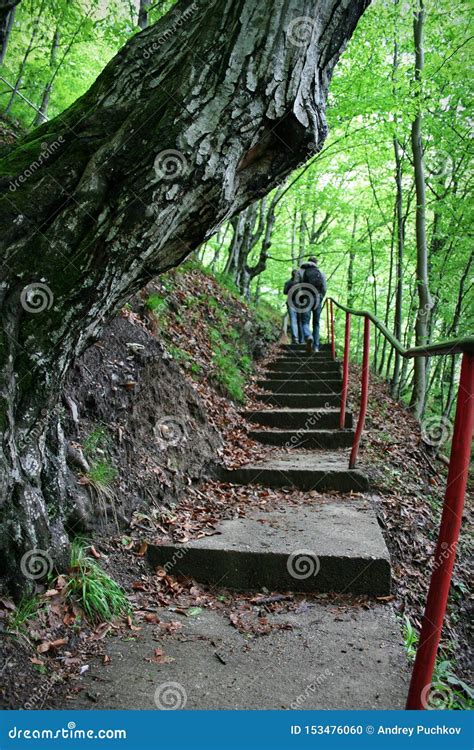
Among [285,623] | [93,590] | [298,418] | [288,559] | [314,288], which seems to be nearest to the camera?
[93,590]

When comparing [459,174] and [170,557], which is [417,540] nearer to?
[170,557]

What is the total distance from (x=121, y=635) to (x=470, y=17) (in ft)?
34.8

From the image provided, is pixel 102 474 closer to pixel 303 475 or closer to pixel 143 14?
pixel 303 475

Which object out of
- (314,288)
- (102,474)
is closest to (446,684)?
(102,474)

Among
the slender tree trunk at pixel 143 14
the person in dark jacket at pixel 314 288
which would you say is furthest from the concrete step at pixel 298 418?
the slender tree trunk at pixel 143 14

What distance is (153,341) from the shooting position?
4605 millimetres

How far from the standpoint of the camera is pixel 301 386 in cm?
768

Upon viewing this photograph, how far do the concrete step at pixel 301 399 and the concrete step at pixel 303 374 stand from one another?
1027 millimetres

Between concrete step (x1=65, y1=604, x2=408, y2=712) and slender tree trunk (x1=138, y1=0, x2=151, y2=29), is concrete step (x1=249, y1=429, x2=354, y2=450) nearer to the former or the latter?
concrete step (x1=65, y1=604, x2=408, y2=712)

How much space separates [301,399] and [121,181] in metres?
5.12

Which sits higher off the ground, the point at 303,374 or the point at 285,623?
the point at 303,374

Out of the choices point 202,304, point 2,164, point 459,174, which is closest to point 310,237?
point 459,174

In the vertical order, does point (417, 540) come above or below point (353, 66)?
below

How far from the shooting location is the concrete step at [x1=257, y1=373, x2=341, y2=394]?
24.6 feet
